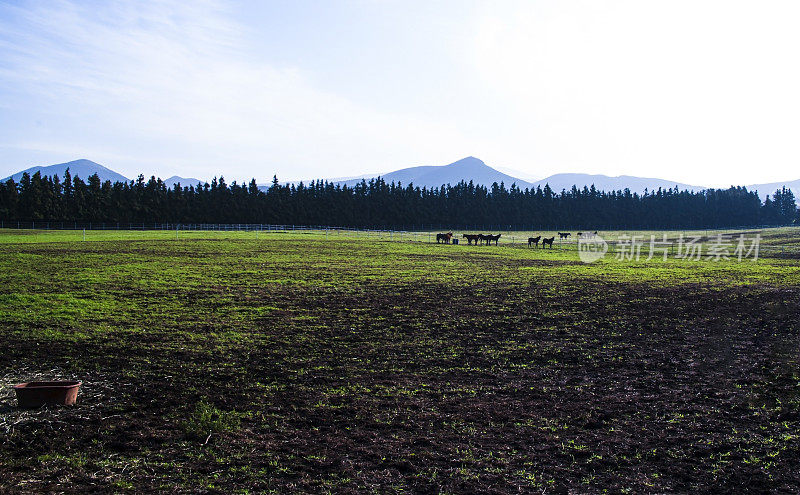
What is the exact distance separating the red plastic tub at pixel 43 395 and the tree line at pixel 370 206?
98.2 m

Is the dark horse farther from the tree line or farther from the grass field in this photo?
the tree line

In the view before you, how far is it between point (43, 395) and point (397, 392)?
5.44m

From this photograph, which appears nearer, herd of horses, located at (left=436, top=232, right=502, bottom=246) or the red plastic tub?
the red plastic tub

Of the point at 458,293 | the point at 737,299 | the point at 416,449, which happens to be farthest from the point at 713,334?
the point at 416,449

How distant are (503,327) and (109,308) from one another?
11414mm

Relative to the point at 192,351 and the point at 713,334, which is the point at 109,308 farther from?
the point at 713,334

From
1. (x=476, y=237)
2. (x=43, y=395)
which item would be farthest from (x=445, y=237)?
(x=43, y=395)

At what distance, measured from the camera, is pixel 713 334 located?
43.0ft

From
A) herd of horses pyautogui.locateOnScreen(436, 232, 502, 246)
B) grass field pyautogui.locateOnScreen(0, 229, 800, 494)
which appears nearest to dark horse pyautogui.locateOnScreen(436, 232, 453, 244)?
herd of horses pyautogui.locateOnScreen(436, 232, 502, 246)

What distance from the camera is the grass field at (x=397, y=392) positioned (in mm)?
5930

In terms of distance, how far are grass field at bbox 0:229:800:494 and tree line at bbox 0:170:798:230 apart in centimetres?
8916

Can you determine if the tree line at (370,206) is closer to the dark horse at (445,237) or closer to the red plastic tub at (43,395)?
the dark horse at (445,237)

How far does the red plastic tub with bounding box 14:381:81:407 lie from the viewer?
298 inches

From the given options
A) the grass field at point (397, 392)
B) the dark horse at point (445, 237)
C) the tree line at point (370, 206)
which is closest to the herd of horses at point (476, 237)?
the dark horse at point (445, 237)
